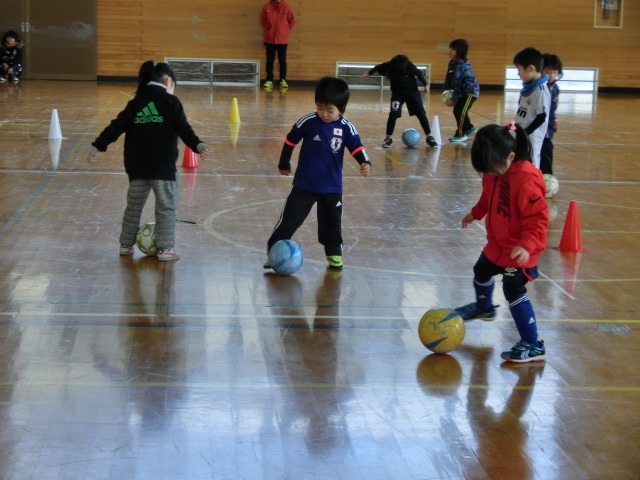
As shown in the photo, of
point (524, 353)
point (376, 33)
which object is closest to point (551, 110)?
point (524, 353)

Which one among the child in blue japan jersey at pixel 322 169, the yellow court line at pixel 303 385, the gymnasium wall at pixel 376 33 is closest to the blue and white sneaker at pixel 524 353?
the yellow court line at pixel 303 385

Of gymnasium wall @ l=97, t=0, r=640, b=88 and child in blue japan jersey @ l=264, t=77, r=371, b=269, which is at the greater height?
gymnasium wall @ l=97, t=0, r=640, b=88

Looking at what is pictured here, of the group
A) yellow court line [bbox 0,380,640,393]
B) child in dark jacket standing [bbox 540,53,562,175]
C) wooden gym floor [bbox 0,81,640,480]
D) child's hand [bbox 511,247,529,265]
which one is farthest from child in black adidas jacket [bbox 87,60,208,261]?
child in dark jacket standing [bbox 540,53,562,175]

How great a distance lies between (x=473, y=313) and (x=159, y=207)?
2.70 metres

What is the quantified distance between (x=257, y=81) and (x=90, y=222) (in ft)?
57.8

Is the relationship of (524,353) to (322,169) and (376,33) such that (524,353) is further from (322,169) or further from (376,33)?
(376,33)

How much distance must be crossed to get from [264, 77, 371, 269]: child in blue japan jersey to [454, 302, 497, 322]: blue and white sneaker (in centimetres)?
151

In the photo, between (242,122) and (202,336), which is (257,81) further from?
(202,336)

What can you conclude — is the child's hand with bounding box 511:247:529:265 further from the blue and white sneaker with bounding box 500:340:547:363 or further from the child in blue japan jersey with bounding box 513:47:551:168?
the child in blue japan jersey with bounding box 513:47:551:168

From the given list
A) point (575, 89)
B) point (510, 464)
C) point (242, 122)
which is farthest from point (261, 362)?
point (575, 89)

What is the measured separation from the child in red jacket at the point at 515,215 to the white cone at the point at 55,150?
7507 mm

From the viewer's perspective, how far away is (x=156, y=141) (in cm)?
752

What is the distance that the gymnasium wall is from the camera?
25797 millimetres

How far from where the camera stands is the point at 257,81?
2612 centimetres
